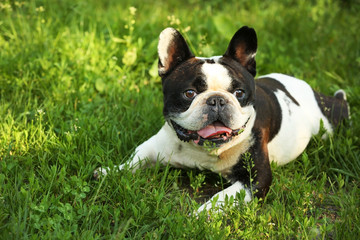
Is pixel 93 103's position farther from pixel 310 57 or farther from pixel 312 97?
pixel 310 57

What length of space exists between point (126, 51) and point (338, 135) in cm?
248

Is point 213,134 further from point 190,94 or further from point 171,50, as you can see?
point 171,50

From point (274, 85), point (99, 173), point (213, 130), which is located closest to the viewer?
point (213, 130)

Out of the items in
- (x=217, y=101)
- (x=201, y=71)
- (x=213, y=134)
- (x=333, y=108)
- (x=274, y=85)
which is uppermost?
(x=201, y=71)

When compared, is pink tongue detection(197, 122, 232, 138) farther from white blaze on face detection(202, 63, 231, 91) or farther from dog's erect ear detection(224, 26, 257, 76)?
dog's erect ear detection(224, 26, 257, 76)

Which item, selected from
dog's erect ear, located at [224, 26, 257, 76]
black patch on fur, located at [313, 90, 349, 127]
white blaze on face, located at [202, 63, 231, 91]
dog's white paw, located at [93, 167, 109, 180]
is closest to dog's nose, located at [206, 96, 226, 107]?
white blaze on face, located at [202, 63, 231, 91]

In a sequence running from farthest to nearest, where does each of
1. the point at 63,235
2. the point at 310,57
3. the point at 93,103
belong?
the point at 310,57 < the point at 93,103 < the point at 63,235

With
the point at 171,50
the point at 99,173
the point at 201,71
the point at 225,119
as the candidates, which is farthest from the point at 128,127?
the point at 225,119

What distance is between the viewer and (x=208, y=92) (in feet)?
10.5

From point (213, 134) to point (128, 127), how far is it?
124 cm

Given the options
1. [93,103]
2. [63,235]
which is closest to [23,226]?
[63,235]

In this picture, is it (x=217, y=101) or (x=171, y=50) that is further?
(x=171, y=50)

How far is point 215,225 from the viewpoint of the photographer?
9.48ft

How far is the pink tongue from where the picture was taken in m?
3.18
